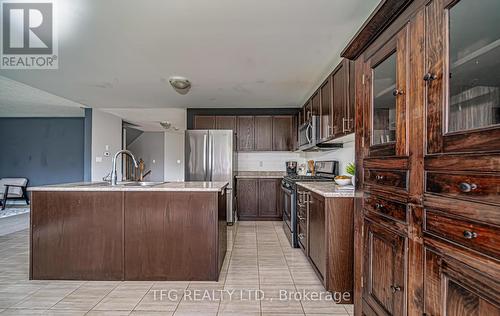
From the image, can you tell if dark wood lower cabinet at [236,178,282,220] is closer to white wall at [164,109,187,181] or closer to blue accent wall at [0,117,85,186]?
white wall at [164,109,187,181]

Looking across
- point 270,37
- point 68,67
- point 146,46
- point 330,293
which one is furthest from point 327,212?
point 68,67

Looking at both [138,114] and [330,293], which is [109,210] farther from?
[138,114]

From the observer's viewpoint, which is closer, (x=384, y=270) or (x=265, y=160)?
(x=384, y=270)

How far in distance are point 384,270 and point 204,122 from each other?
4.62 m

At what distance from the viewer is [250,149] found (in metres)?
5.55

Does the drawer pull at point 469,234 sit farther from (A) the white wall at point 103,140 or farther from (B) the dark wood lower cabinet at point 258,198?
(A) the white wall at point 103,140

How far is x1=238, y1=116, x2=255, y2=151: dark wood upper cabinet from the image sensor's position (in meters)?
5.55

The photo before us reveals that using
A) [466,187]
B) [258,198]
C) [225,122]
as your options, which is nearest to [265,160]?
[258,198]

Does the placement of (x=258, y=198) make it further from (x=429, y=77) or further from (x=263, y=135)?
(x=429, y=77)

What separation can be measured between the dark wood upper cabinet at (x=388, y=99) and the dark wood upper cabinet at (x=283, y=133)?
3963 millimetres

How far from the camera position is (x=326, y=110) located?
3342 millimetres

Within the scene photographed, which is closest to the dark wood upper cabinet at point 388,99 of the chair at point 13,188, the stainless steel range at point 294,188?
the stainless steel range at point 294,188

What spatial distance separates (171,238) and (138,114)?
4.31m

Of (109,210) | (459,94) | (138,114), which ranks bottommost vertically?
(109,210)
